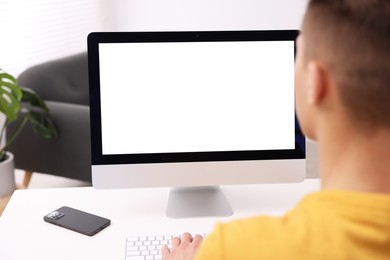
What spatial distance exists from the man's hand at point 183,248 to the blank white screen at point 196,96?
0.24 metres

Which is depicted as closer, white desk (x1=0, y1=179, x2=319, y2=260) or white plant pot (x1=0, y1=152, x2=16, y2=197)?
white desk (x1=0, y1=179, x2=319, y2=260)

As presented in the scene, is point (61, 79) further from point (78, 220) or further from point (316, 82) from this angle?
point (316, 82)

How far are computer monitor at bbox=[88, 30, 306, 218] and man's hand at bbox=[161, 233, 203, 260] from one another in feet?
0.58

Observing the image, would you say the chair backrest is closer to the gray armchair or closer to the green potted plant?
the gray armchair

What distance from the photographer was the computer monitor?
1.36m

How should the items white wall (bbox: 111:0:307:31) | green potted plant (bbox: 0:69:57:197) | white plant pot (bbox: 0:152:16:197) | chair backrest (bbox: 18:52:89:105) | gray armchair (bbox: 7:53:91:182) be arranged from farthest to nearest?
white wall (bbox: 111:0:307:31) → chair backrest (bbox: 18:52:89:105) → gray armchair (bbox: 7:53:91:182) → white plant pot (bbox: 0:152:16:197) → green potted plant (bbox: 0:69:57:197)

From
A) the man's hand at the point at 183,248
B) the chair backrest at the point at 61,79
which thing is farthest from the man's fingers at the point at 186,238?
the chair backrest at the point at 61,79

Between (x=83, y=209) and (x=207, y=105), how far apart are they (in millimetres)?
426

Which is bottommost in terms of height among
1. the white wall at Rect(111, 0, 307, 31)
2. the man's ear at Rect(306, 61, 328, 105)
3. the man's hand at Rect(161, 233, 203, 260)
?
the man's hand at Rect(161, 233, 203, 260)

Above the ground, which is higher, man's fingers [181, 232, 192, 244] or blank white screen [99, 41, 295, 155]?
blank white screen [99, 41, 295, 155]

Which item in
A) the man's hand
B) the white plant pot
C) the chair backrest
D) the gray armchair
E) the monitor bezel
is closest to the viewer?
the man's hand

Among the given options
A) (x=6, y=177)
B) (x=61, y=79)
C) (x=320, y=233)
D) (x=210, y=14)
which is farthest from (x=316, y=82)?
(x=210, y=14)

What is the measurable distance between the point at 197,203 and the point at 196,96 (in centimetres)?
28

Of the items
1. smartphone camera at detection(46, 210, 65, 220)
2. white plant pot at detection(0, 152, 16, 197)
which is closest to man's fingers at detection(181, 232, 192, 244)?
smartphone camera at detection(46, 210, 65, 220)
